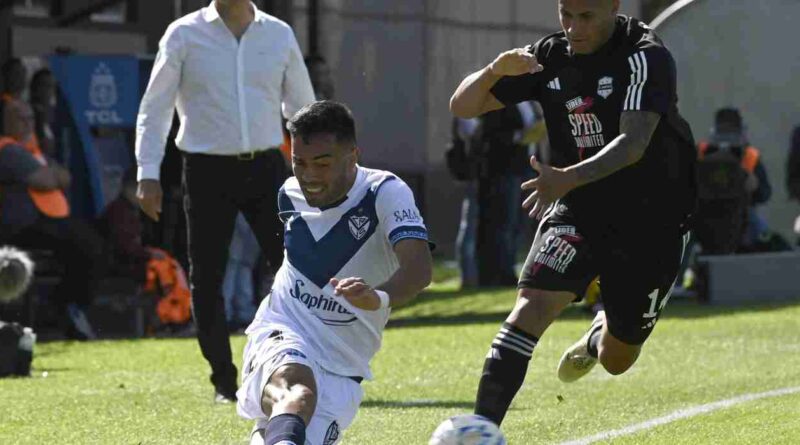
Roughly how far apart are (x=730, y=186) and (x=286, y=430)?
12147 mm

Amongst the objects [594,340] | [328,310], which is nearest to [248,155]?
[594,340]

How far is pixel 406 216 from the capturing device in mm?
6836

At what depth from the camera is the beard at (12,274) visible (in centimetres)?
1332

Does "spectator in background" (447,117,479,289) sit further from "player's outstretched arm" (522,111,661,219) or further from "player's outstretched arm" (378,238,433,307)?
"player's outstretched arm" (378,238,433,307)

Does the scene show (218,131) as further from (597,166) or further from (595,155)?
(597,166)

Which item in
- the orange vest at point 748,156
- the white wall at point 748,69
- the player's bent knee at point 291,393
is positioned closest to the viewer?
the player's bent knee at point 291,393

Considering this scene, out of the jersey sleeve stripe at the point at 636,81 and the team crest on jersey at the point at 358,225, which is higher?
the jersey sleeve stripe at the point at 636,81

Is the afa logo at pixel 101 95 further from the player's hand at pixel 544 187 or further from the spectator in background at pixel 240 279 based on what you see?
the player's hand at pixel 544 187

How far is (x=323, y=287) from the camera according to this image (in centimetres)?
692

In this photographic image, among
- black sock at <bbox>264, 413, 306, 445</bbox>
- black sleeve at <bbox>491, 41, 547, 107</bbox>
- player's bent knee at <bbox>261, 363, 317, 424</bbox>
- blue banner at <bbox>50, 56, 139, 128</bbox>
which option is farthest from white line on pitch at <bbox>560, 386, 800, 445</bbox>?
blue banner at <bbox>50, 56, 139, 128</bbox>

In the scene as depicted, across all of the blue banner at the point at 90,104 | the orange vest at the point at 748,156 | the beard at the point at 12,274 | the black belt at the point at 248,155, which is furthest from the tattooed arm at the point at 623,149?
the orange vest at the point at 748,156

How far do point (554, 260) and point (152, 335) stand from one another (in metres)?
8.59

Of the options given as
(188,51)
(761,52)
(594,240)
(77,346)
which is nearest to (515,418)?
(594,240)

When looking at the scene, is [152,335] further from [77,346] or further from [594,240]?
[594,240]
